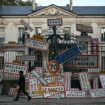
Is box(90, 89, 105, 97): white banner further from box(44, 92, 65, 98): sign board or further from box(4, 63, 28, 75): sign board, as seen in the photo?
box(4, 63, 28, 75): sign board

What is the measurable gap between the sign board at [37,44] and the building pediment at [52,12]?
44.4 metres

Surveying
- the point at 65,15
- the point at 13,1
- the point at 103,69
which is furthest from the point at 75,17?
the point at 103,69

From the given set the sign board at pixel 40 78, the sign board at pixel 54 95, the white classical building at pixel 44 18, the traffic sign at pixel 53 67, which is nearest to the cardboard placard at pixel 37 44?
the traffic sign at pixel 53 67

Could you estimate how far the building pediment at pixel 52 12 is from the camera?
71750mm

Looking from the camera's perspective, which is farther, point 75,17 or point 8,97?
point 75,17

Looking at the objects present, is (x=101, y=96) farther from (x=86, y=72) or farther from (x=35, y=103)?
(x=35, y=103)

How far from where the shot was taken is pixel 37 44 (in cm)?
2758

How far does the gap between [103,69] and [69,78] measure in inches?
129

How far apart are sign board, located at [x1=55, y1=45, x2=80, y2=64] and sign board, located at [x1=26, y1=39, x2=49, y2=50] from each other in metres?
1.37

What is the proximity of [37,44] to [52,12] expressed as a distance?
148ft

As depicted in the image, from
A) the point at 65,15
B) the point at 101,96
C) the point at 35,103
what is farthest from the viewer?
the point at 65,15

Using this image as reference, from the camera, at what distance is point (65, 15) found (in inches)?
2825

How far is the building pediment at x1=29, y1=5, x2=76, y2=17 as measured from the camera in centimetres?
7175

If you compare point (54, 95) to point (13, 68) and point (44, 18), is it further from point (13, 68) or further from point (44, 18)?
point (44, 18)
